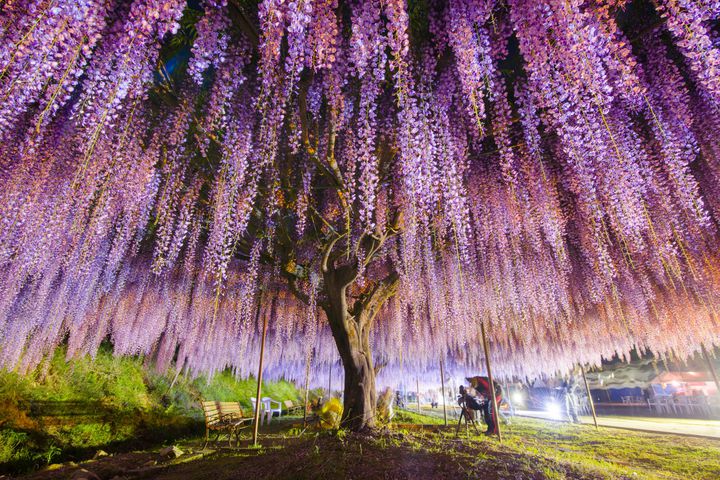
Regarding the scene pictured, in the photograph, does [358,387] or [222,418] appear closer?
[358,387]

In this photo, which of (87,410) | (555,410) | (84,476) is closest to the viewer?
(84,476)

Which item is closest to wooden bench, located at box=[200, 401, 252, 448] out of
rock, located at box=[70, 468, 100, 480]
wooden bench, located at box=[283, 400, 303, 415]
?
rock, located at box=[70, 468, 100, 480]

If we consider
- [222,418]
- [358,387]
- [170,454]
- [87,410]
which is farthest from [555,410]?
[87,410]

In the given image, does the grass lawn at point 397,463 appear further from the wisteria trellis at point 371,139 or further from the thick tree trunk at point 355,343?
the wisteria trellis at point 371,139

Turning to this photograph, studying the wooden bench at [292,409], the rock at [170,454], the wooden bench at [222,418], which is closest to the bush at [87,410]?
the wooden bench at [222,418]

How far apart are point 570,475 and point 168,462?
512 centimetres

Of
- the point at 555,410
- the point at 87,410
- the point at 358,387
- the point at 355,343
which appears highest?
the point at 355,343

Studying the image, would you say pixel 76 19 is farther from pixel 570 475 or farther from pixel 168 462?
pixel 570 475

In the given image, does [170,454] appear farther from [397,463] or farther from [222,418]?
[397,463]

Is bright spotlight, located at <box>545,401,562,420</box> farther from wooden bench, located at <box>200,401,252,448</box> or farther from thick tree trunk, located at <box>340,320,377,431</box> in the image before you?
wooden bench, located at <box>200,401,252,448</box>

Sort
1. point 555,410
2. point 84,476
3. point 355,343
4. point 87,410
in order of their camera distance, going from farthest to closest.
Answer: point 555,410 → point 87,410 → point 355,343 → point 84,476

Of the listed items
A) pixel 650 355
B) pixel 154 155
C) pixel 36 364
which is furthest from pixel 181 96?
pixel 650 355

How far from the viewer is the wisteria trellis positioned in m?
2.64

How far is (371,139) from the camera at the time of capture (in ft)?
12.2
